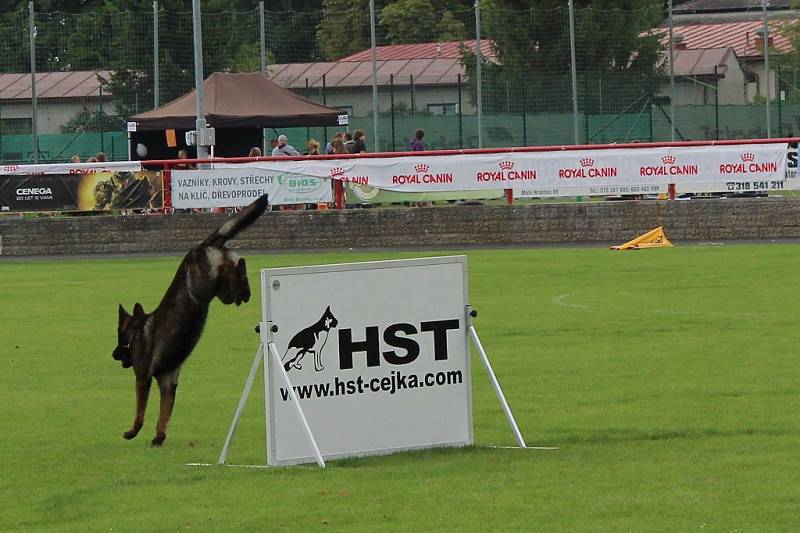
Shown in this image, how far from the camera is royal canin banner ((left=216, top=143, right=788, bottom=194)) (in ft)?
99.2

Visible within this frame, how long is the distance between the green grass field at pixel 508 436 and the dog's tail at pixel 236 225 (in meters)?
1.32

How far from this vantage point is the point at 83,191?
31.9 metres

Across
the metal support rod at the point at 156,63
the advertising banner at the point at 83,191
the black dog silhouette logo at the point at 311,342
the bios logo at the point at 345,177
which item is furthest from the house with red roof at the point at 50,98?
the black dog silhouette logo at the point at 311,342

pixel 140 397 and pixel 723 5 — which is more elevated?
pixel 723 5

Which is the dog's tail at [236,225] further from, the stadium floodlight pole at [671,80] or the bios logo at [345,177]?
the stadium floodlight pole at [671,80]

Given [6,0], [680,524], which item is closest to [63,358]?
[680,524]

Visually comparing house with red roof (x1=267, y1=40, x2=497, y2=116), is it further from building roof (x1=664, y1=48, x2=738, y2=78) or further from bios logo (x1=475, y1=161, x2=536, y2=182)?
bios logo (x1=475, y1=161, x2=536, y2=182)

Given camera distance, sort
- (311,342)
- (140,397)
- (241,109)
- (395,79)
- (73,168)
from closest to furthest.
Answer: (311,342), (140,397), (73,168), (241,109), (395,79)

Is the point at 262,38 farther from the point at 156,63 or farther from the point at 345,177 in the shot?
the point at 345,177

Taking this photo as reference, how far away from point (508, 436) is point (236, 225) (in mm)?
2287

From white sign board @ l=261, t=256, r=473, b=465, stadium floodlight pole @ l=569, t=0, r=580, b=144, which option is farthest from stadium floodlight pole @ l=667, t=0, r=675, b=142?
white sign board @ l=261, t=256, r=473, b=465

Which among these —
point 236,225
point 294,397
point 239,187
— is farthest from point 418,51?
point 294,397

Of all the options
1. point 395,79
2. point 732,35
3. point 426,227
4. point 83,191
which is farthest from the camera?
point 732,35

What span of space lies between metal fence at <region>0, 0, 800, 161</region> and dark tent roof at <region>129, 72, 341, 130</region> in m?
1.23
